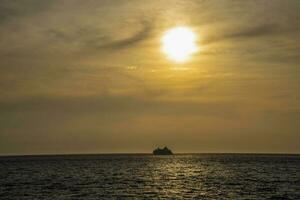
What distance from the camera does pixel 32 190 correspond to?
240 ft

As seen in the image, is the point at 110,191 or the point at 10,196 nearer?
the point at 10,196

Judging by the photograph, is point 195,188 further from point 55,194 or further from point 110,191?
point 55,194

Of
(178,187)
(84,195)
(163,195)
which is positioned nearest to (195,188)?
(178,187)

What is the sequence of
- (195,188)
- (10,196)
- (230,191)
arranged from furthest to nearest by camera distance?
(195,188), (230,191), (10,196)

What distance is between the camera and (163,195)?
217 ft

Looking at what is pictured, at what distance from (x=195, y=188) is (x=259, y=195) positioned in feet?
43.6

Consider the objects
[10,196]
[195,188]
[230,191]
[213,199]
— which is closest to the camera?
[213,199]

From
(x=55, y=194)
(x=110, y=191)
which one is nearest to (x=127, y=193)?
(x=110, y=191)

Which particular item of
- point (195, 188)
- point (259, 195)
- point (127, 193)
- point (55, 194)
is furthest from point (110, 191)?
point (259, 195)

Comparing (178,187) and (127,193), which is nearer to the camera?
(127,193)

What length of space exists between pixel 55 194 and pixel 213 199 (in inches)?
→ 816

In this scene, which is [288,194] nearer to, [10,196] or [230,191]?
[230,191]

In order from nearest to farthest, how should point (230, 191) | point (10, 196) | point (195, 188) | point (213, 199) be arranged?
point (213, 199)
point (10, 196)
point (230, 191)
point (195, 188)

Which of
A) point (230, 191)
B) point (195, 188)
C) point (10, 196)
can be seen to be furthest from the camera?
point (195, 188)
